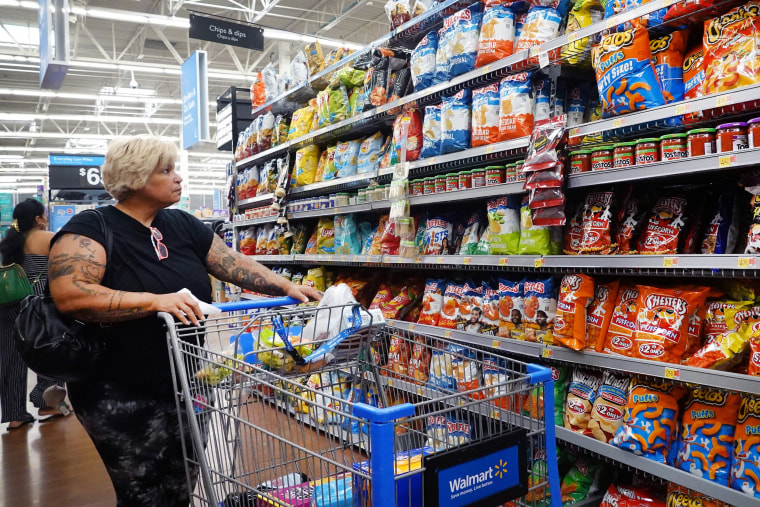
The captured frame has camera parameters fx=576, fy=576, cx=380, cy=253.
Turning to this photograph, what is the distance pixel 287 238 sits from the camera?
16.8 ft

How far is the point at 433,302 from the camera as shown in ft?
10.8

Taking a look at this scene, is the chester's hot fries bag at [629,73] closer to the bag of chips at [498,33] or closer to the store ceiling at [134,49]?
the bag of chips at [498,33]

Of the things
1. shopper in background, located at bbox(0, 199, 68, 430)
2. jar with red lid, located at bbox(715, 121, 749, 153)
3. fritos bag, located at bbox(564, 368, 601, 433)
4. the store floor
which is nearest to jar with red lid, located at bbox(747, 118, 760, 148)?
jar with red lid, located at bbox(715, 121, 749, 153)

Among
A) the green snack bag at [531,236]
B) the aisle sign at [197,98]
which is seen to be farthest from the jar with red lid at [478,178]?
the aisle sign at [197,98]

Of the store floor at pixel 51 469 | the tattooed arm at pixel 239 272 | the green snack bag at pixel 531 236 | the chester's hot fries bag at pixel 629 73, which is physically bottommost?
the store floor at pixel 51 469

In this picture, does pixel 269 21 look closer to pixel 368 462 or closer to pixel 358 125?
pixel 358 125

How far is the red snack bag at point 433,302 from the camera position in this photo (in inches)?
129

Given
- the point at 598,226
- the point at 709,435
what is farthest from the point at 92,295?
the point at 709,435

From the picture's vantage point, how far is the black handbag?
5.85 feet

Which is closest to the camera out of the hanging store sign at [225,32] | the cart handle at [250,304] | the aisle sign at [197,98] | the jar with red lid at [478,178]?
the cart handle at [250,304]

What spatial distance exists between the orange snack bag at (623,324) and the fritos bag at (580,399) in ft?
0.62

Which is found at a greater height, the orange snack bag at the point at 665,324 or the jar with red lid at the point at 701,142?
the jar with red lid at the point at 701,142

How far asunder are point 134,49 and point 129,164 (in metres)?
15.1

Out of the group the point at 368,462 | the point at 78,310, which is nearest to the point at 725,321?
the point at 368,462
